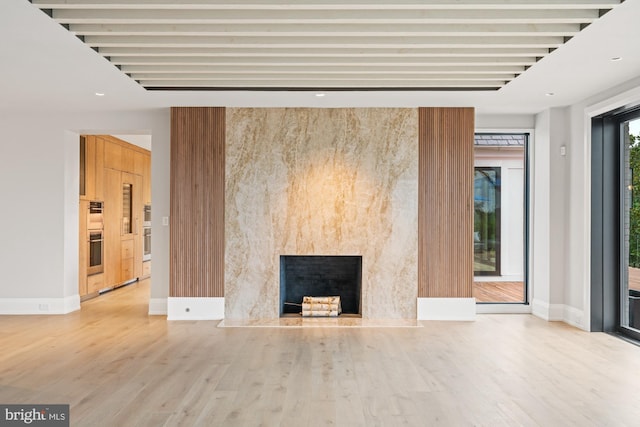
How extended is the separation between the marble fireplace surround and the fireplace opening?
12.0 inches

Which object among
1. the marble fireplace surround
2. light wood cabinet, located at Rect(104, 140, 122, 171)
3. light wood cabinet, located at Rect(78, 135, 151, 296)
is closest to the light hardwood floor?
the marble fireplace surround

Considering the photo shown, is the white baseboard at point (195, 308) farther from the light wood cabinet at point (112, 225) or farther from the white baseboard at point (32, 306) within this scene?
the light wood cabinet at point (112, 225)

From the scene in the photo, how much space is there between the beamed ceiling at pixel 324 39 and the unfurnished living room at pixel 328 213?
0.02 m

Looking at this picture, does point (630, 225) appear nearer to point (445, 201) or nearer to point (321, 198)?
point (445, 201)

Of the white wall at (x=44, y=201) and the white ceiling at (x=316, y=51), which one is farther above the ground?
the white ceiling at (x=316, y=51)

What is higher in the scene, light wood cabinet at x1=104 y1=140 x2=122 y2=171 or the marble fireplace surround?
light wood cabinet at x1=104 y1=140 x2=122 y2=171

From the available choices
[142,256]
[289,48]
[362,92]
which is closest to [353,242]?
[362,92]

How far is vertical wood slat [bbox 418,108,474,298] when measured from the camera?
611 cm

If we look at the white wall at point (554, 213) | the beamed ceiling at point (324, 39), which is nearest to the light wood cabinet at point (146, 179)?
the beamed ceiling at point (324, 39)

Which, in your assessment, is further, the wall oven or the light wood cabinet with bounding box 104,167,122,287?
the light wood cabinet with bounding box 104,167,122,287

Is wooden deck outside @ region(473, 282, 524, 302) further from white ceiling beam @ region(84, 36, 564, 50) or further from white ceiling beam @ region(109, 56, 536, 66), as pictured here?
white ceiling beam @ region(84, 36, 564, 50)

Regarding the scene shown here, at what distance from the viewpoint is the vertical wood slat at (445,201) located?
6.11 m

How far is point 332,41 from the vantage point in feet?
12.9

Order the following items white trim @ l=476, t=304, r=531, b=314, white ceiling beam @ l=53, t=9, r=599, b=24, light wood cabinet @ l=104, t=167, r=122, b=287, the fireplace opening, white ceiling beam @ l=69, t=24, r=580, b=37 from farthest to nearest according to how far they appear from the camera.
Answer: light wood cabinet @ l=104, t=167, r=122, b=287 < white trim @ l=476, t=304, r=531, b=314 < the fireplace opening < white ceiling beam @ l=69, t=24, r=580, b=37 < white ceiling beam @ l=53, t=9, r=599, b=24
